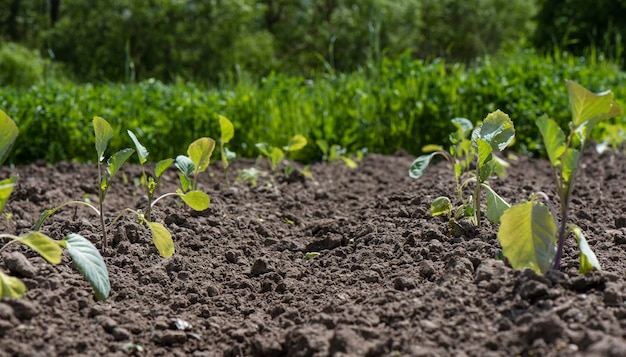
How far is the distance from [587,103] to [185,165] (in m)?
1.50

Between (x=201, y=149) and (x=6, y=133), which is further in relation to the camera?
(x=201, y=149)

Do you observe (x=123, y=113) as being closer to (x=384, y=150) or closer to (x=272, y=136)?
(x=272, y=136)

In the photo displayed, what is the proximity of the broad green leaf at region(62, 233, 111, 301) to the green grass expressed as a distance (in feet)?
9.21

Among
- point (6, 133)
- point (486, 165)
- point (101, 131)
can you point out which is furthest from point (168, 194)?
point (486, 165)

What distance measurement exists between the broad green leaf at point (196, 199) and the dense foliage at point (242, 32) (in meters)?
5.57

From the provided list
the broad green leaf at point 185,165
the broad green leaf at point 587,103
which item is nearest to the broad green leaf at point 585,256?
the broad green leaf at point 587,103

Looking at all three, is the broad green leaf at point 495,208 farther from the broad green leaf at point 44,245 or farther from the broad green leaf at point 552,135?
the broad green leaf at point 44,245

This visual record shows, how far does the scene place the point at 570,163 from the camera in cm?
186

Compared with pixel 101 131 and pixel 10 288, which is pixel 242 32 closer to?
pixel 101 131

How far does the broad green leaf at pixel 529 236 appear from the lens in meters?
1.87

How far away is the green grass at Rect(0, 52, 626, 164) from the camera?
462 cm

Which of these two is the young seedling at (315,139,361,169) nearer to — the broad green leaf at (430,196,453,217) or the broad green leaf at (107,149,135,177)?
the broad green leaf at (430,196,453,217)

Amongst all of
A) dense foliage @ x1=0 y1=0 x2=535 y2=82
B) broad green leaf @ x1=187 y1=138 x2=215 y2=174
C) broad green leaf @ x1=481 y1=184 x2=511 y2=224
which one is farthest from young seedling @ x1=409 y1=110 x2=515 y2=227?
dense foliage @ x1=0 y1=0 x2=535 y2=82

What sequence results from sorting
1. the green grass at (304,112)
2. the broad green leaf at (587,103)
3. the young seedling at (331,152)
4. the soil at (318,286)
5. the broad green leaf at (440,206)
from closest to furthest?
the soil at (318,286) < the broad green leaf at (587,103) < the broad green leaf at (440,206) < the young seedling at (331,152) < the green grass at (304,112)
